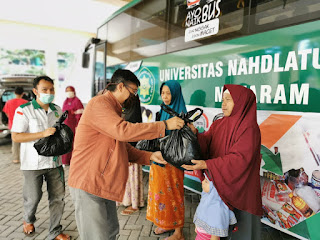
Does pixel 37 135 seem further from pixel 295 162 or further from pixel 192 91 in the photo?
pixel 295 162

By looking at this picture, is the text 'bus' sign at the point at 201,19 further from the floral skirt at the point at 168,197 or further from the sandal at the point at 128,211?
the sandal at the point at 128,211

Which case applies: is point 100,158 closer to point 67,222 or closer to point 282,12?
point 67,222

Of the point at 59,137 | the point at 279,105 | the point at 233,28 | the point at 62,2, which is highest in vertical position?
the point at 62,2

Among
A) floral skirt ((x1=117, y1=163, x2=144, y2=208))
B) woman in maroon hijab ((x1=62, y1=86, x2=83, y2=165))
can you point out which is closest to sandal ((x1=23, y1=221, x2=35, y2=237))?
floral skirt ((x1=117, y1=163, x2=144, y2=208))

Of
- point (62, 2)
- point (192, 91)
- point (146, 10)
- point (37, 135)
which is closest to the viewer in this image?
point (37, 135)

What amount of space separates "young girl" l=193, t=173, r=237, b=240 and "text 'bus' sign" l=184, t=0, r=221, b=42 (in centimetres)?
207

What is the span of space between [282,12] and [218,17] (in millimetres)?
787

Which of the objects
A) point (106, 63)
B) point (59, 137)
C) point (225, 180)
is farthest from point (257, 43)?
point (106, 63)

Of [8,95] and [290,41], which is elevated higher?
[290,41]

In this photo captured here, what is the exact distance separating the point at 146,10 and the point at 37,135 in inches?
119

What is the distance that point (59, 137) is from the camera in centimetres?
255

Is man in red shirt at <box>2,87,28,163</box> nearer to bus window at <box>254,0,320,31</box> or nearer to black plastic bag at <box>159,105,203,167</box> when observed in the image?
black plastic bag at <box>159,105,203,167</box>

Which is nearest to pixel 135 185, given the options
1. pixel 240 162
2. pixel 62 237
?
pixel 62 237

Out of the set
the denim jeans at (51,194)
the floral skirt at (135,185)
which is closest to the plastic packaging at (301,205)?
the floral skirt at (135,185)
